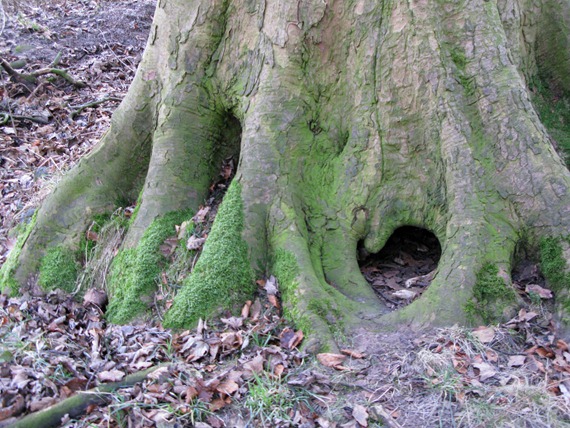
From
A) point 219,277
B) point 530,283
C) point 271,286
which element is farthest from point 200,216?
point 530,283

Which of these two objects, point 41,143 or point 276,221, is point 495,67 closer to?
point 276,221

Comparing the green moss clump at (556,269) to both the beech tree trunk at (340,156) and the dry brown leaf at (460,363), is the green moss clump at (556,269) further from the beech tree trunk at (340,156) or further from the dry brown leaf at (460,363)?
the dry brown leaf at (460,363)

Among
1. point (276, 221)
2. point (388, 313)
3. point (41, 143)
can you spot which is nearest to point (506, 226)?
point (388, 313)

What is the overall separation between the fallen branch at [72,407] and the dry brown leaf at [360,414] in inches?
52.6

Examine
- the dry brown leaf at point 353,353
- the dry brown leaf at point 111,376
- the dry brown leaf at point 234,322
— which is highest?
the dry brown leaf at point 353,353

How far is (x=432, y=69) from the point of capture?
4.11 m

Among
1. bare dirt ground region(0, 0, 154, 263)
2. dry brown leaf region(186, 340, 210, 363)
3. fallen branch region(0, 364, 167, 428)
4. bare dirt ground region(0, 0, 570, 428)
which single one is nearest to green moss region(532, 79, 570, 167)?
bare dirt ground region(0, 0, 570, 428)

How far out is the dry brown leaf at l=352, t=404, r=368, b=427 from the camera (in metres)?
2.91

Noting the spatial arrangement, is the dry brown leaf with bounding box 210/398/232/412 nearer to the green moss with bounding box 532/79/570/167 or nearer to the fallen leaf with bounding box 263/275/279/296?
the fallen leaf with bounding box 263/275/279/296

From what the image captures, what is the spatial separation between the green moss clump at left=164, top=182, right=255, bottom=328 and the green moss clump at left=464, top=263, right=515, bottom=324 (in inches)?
65.0

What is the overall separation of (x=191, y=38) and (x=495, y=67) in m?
2.65

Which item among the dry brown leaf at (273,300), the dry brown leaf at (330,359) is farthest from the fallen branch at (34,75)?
the dry brown leaf at (330,359)

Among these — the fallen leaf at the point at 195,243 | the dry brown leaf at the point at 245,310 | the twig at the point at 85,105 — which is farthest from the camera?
the twig at the point at 85,105

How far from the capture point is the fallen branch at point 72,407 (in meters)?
2.87
